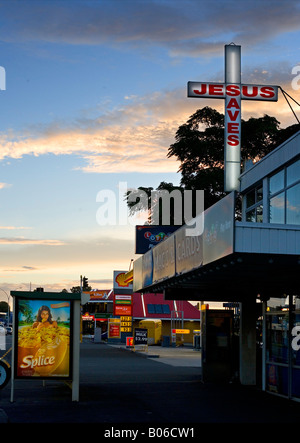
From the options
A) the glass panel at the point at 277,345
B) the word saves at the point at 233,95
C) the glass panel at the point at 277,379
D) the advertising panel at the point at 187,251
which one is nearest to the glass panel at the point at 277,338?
the glass panel at the point at 277,345

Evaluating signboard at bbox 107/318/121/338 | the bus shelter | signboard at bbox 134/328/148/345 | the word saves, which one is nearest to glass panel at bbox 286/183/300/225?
the word saves

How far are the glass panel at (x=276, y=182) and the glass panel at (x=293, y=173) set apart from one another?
588 mm

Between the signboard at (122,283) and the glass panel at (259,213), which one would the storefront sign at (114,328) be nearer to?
the signboard at (122,283)

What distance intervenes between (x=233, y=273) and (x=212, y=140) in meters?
39.0

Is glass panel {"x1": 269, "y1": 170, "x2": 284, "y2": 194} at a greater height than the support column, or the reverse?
glass panel {"x1": 269, "y1": 170, "x2": 284, "y2": 194}

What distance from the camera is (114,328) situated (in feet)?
208

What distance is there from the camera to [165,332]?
2437 inches

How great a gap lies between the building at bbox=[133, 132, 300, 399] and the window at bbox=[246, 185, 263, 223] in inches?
1.3

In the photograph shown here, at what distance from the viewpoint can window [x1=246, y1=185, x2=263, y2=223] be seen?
22.3m

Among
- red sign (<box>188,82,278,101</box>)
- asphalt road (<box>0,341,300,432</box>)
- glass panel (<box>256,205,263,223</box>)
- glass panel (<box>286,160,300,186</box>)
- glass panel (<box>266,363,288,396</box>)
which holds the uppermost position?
red sign (<box>188,82,278,101</box>)

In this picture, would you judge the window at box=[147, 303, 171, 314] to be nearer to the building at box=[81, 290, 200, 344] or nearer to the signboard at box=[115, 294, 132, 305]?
the building at box=[81, 290, 200, 344]

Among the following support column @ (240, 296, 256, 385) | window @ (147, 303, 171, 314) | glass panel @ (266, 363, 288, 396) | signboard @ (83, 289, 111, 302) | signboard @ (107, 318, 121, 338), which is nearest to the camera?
glass panel @ (266, 363, 288, 396)

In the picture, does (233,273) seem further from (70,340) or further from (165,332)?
(165,332)
